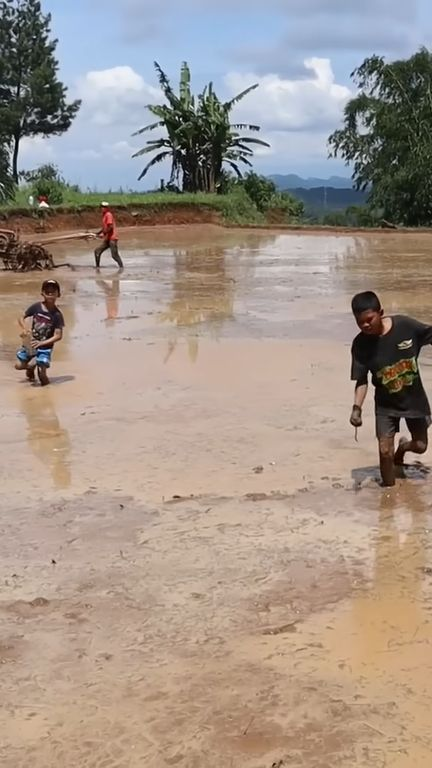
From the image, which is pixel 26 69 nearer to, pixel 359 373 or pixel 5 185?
pixel 5 185

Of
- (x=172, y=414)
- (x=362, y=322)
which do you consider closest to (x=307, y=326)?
(x=172, y=414)

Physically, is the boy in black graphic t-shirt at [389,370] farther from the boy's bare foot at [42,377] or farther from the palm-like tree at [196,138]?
the palm-like tree at [196,138]

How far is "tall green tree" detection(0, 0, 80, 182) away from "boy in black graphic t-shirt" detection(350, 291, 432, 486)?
155ft

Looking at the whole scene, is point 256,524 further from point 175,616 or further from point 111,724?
point 111,724

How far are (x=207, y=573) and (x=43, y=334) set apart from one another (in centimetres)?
553

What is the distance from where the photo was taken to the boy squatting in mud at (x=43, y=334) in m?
9.83

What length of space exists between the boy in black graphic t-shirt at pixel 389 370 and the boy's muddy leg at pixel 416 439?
1 centimetres

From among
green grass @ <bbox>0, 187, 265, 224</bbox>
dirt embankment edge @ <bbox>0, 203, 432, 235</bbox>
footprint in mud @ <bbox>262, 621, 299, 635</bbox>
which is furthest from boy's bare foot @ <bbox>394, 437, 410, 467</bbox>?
green grass @ <bbox>0, 187, 265, 224</bbox>

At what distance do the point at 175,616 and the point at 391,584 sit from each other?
108cm

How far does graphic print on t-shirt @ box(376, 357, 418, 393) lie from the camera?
6066mm

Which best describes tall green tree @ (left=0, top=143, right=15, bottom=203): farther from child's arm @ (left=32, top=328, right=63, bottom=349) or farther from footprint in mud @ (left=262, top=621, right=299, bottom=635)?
footprint in mud @ (left=262, top=621, right=299, bottom=635)

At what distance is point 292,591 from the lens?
15.4 feet

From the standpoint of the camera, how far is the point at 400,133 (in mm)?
39438

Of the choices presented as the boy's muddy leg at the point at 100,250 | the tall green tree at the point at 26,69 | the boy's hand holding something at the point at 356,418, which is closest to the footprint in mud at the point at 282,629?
the boy's hand holding something at the point at 356,418
